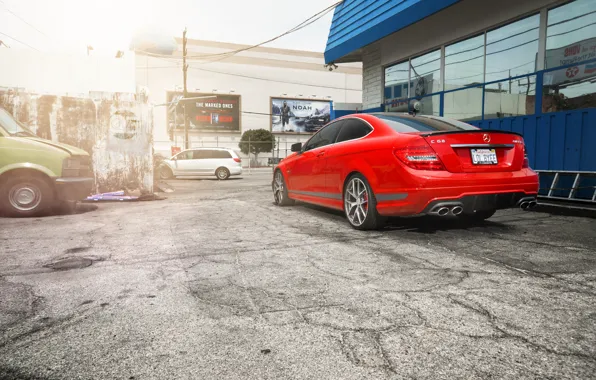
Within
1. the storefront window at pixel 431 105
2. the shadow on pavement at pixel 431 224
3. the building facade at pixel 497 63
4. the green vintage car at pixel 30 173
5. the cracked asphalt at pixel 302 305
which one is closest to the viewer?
the cracked asphalt at pixel 302 305

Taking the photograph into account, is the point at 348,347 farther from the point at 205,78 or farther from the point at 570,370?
the point at 205,78

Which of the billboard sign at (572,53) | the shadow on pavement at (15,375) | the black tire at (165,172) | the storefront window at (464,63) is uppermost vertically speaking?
the storefront window at (464,63)

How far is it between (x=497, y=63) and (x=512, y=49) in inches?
18.8

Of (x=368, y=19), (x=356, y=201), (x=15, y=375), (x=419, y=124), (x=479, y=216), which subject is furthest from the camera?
(x=368, y=19)

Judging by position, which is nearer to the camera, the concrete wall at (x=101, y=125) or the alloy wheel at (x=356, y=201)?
the alloy wheel at (x=356, y=201)

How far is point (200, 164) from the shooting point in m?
20.3

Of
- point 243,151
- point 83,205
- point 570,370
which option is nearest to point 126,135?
point 83,205

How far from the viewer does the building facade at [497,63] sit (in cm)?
722

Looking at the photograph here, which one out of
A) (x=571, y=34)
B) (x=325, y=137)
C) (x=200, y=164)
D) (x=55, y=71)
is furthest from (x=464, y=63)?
(x=55, y=71)

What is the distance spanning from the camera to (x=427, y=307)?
8.23 ft

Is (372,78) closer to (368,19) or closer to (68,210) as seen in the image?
(368,19)

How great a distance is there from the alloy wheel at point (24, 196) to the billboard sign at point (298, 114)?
147 feet

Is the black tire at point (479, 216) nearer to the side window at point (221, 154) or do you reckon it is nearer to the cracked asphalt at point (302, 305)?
the cracked asphalt at point (302, 305)

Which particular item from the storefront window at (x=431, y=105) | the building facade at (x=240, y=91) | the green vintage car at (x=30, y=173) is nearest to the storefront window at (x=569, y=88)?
the storefront window at (x=431, y=105)
